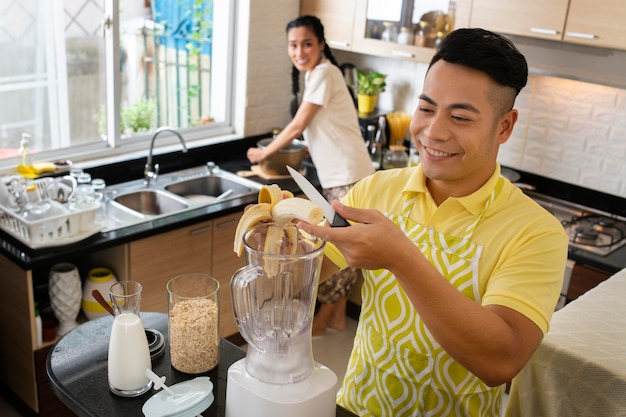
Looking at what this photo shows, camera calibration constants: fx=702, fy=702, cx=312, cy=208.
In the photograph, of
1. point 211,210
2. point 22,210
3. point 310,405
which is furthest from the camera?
point 211,210

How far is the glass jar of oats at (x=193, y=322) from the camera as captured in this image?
155cm

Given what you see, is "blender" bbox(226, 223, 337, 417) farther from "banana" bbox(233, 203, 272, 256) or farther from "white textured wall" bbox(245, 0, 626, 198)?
"white textured wall" bbox(245, 0, 626, 198)

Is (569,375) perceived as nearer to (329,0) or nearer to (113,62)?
(113,62)

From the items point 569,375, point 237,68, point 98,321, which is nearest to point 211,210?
point 237,68

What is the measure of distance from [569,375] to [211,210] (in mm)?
1899

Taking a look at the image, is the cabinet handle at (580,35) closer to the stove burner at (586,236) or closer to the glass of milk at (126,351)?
the stove burner at (586,236)

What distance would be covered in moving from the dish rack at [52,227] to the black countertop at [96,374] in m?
0.99

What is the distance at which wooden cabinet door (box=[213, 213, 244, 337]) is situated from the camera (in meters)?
3.25

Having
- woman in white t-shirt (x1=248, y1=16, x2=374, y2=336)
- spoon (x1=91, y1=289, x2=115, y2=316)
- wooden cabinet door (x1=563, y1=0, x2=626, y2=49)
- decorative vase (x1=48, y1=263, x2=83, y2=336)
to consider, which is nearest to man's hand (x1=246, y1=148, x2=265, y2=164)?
woman in white t-shirt (x1=248, y1=16, x2=374, y2=336)

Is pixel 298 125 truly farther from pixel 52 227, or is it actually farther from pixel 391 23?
pixel 52 227

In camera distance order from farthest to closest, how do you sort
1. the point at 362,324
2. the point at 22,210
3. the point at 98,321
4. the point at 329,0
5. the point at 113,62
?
the point at 329,0
the point at 113,62
the point at 22,210
the point at 98,321
the point at 362,324

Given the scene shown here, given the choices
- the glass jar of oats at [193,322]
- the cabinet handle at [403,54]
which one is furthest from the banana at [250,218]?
the cabinet handle at [403,54]

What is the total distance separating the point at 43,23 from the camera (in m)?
3.17

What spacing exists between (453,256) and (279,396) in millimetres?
460
